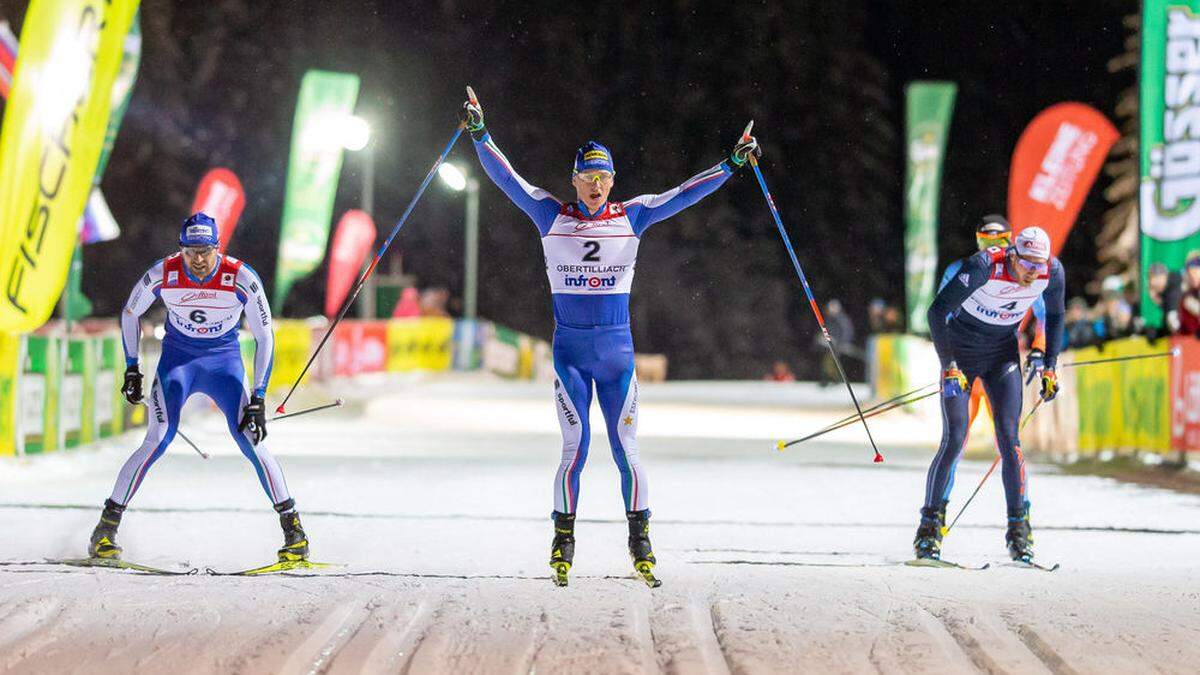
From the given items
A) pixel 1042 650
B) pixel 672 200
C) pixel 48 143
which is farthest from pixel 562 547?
pixel 48 143

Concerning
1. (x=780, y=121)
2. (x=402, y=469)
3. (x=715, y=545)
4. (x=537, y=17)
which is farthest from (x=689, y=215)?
(x=715, y=545)

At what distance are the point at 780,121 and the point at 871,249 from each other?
22.4 ft

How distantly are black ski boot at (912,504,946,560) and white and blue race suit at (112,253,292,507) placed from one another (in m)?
3.30

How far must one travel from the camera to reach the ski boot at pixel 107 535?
306 inches

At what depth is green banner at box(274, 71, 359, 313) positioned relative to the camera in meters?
27.2

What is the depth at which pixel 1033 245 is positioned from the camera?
8156 millimetres

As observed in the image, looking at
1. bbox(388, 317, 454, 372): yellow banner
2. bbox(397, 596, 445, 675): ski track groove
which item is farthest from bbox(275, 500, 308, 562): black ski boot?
bbox(388, 317, 454, 372): yellow banner

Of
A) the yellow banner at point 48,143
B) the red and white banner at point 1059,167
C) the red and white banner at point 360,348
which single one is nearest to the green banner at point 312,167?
the red and white banner at point 360,348

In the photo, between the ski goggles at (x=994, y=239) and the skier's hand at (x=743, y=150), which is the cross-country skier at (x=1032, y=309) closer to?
the ski goggles at (x=994, y=239)

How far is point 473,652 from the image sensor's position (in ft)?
18.5

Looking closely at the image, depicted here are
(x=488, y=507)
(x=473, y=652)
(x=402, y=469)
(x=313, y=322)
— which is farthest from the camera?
(x=313, y=322)

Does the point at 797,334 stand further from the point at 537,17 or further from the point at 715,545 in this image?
the point at 715,545

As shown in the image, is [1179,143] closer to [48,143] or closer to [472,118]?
[472,118]

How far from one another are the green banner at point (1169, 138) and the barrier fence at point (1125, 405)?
0.60 metres
